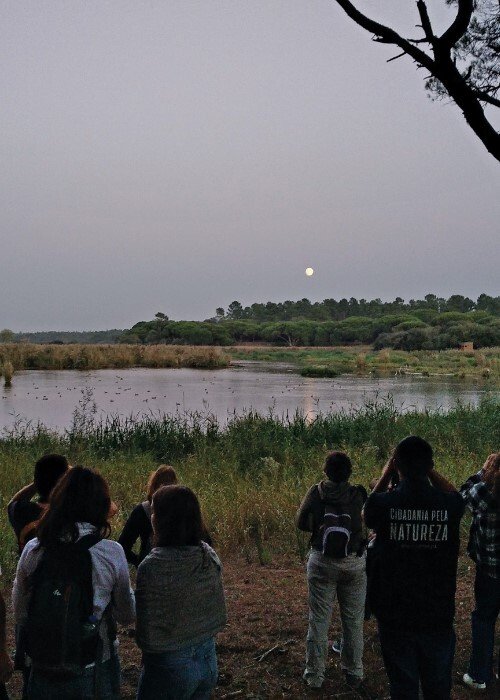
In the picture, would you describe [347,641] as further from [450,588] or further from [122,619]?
[122,619]

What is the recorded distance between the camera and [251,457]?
11.1 meters

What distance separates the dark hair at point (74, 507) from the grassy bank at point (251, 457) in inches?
141

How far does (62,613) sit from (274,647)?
2.20 meters

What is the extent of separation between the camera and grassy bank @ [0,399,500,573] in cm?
669

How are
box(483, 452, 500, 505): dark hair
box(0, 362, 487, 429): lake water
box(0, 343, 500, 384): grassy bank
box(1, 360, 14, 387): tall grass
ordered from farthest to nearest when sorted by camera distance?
box(0, 343, 500, 384): grassy bank, box(1, 360, 14, 387): tall grass, box(0, 362, 487, 429): lake water, box(483, 452, 500, 505): dark hair

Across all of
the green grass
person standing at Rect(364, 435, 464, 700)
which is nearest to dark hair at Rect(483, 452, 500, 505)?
person standing at Rect(364, 435, 464, 700)

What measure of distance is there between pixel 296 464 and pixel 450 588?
7.91 meters

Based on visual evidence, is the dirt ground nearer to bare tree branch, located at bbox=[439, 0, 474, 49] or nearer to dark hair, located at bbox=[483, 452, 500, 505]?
dark hair, located at bbox=[483, 452, 500, 505]

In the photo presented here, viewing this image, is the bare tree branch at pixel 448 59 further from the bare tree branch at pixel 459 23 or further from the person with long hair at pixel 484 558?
the person with long hair at pixel 484 558

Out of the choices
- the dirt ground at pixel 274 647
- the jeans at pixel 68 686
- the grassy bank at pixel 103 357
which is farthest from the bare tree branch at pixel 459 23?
the grassy bank at pixel 103 357

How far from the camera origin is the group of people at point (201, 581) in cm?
232

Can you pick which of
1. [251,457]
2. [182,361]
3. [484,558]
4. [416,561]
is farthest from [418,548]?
[182,361]

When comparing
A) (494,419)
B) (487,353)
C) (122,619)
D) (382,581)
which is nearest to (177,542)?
(122,619)

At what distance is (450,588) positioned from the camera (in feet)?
9.11
